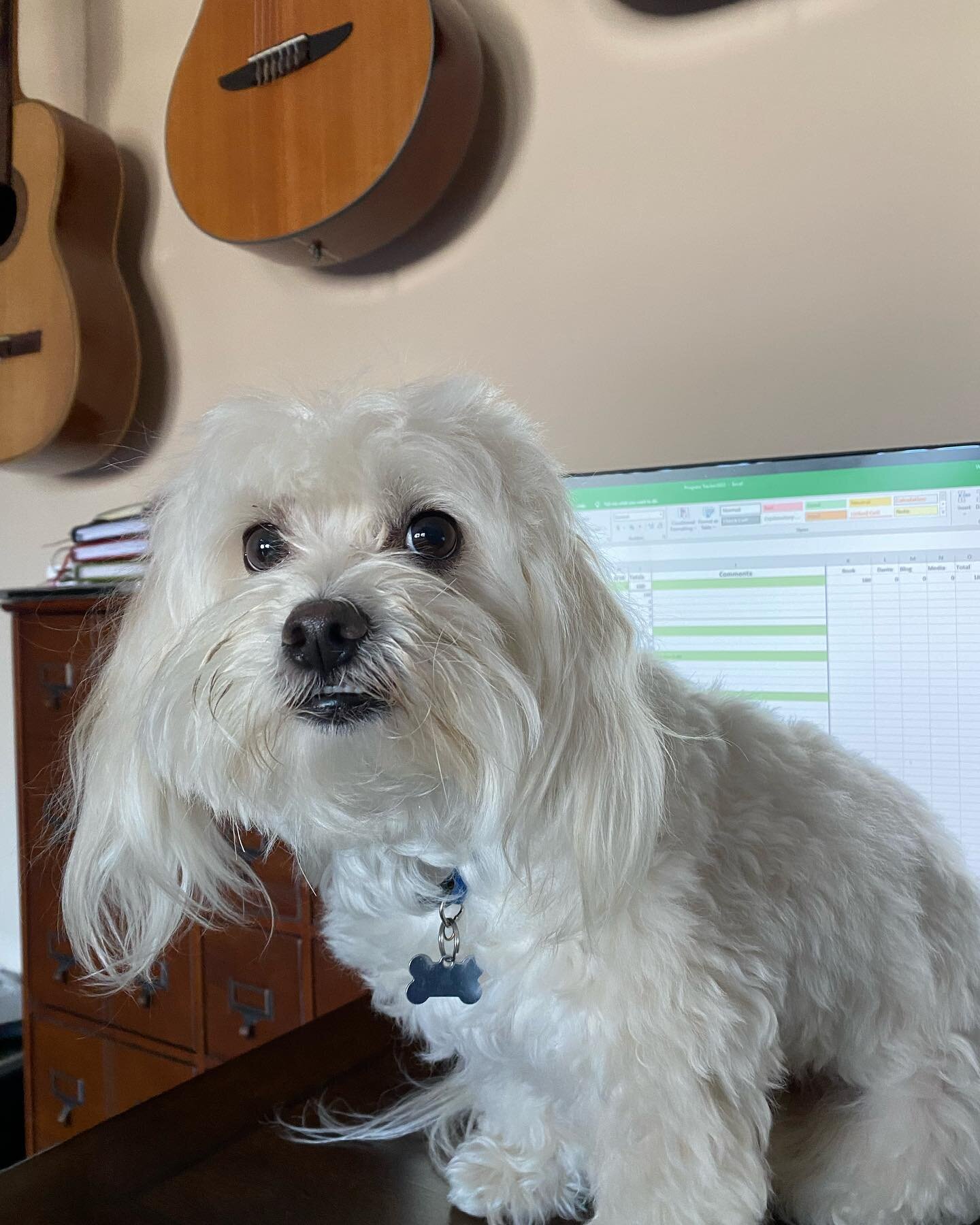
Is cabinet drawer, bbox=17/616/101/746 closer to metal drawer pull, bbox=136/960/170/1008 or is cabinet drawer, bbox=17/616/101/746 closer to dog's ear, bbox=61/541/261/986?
metal drawer pull, bbox=136/960/170/1008

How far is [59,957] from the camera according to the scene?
1483 millimetres

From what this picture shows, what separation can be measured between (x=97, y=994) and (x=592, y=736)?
1061 millimetres

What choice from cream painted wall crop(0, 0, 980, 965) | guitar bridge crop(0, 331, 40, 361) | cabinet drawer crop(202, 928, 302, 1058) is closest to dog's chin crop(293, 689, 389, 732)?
cream painted wall crop(0, 0, 980, 965)

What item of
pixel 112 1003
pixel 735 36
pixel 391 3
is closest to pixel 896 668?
pixel 735 36

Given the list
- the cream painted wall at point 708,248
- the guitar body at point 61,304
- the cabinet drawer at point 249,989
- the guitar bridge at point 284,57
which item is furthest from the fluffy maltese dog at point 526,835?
the guitar body at point 61,304

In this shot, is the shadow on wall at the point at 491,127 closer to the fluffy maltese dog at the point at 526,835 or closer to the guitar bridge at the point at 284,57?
the guitar bridge at the point at 284,57

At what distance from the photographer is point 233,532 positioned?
0.60 m

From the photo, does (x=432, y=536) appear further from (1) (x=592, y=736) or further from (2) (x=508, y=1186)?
(2) (x=508, y=1186)

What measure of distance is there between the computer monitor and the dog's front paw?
0.41 m

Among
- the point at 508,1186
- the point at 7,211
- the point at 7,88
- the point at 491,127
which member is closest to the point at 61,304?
the point at 7,211

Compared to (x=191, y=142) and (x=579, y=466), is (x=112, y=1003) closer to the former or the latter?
(x=579, y=466)

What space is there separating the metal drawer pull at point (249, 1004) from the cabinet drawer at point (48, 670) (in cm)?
46

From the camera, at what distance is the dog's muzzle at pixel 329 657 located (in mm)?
483

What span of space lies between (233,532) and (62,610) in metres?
0.89
